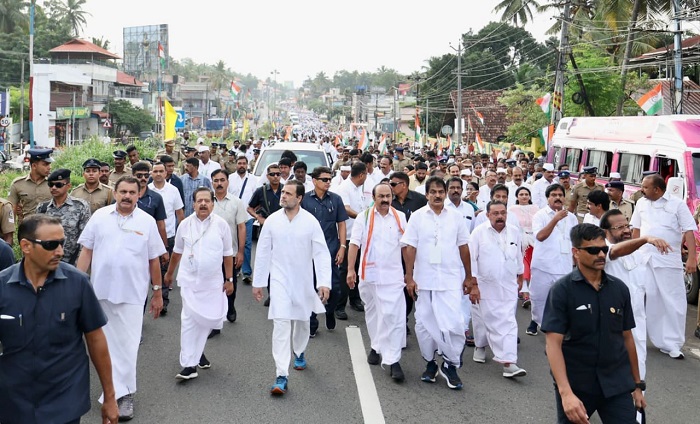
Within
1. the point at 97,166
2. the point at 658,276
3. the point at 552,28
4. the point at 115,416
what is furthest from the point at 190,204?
the point at 552,28

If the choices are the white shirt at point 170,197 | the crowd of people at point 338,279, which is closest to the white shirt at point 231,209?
the crowd of people at point 338,279

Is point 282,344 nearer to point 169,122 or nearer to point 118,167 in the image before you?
point 118,167

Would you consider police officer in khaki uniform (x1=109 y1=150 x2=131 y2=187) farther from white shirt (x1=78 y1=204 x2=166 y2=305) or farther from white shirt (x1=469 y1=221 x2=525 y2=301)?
white shirt (x1=469 y1=221 x2=525 y2=301)

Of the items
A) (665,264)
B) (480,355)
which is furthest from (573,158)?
(480,355)

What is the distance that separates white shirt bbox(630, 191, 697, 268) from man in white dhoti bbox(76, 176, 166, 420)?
16.5 feet

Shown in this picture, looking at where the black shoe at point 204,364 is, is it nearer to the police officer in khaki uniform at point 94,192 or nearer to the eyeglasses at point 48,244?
the police officer in khaki uniform at point 94,192

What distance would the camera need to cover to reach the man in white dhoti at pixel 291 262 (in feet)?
22.2

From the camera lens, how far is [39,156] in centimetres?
762

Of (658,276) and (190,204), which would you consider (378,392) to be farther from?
(190,204)

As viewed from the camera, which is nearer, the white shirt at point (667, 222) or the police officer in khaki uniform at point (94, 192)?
the police officer in khaki uniform at point (94, 192)

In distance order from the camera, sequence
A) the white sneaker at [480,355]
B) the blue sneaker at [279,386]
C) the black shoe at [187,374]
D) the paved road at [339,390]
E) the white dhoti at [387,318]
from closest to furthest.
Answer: the paved road at [339,390]
the blue sneaker at [279,386]
the black shoe at [187,374]
the white dhoti at [387,318]
the white sneaker at [480,355]

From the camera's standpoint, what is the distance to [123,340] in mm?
6090

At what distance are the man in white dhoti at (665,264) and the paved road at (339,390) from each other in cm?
26

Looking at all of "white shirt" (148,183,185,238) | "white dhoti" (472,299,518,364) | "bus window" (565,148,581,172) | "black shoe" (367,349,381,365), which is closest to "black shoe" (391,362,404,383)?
"black shoe" (367,349,381,365)
